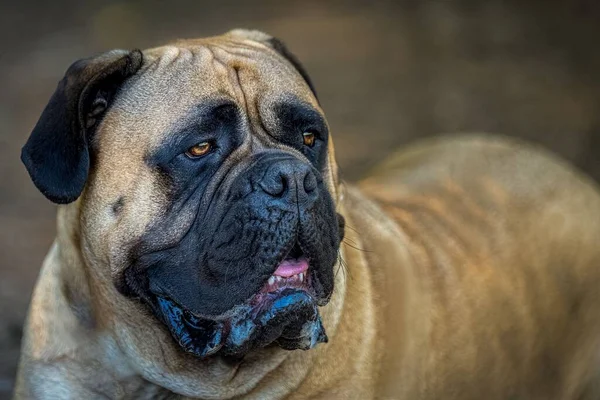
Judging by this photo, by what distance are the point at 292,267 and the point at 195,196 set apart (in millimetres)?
353

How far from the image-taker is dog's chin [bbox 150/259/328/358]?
9.62 feet

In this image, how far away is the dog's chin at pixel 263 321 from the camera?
2.93 m

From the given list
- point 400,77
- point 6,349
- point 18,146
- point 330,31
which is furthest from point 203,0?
point 6,349

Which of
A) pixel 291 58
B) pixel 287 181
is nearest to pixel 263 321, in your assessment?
pixel 287 181

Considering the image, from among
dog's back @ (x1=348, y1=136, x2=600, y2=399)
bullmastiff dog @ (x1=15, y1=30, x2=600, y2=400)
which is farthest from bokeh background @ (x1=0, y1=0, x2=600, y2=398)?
bullmastiff dog @ (x1=15, y1=30, x2=600, y2=400)

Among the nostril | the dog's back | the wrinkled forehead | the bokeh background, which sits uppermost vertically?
the wrinkled forehead

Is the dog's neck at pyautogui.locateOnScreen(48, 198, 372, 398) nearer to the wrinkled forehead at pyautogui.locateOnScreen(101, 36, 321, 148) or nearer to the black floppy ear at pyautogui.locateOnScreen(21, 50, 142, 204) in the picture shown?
the black floppy ear at pyautogui.locateOnScreen(21, 50, 142, 204)

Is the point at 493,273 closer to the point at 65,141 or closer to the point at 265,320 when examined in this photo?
the point at 265,320

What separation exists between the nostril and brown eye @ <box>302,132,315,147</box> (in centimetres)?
35

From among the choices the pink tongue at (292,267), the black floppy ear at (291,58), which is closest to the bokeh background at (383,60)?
the black floppy ear at (291,58)

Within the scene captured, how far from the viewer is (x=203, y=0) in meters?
8.69

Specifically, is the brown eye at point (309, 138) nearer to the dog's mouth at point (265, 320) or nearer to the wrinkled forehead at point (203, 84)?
the wrinkled forehead at point (203, 84)

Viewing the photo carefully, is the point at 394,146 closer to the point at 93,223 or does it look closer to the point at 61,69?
the point at 61,69

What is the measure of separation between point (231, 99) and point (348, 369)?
965mm
